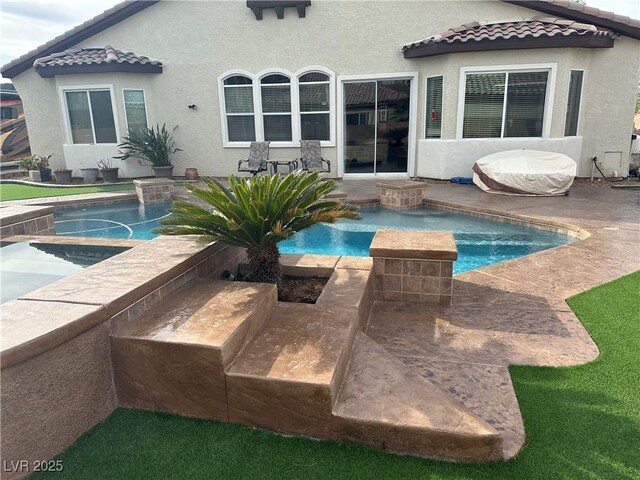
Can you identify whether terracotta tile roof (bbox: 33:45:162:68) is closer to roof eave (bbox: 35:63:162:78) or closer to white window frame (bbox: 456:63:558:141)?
roof eave (bbox: 35:63:162:78)

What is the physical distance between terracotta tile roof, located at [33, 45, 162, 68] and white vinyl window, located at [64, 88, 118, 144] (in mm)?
991

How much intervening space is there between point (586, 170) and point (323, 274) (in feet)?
38.6

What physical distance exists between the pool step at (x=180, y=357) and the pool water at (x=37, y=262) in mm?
1888

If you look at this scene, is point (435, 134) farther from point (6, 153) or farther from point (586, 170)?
point (6, 153)

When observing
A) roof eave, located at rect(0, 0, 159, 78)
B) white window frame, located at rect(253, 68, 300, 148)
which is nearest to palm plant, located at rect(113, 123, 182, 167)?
white window frame, located at rect(253, 68, 300, 148)

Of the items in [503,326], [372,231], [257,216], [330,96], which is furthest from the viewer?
[330,96]

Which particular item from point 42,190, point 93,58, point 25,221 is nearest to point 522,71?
point 25,221

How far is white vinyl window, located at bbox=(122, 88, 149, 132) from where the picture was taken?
14.8m

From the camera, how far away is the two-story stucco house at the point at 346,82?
39.3 ft

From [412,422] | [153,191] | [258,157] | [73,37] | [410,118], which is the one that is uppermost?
[73,37]

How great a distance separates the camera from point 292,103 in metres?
14.3

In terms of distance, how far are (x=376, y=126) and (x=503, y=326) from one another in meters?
11.0

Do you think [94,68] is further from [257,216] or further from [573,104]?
[573,104]

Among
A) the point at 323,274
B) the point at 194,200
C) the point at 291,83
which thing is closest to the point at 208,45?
the point at 291,83
